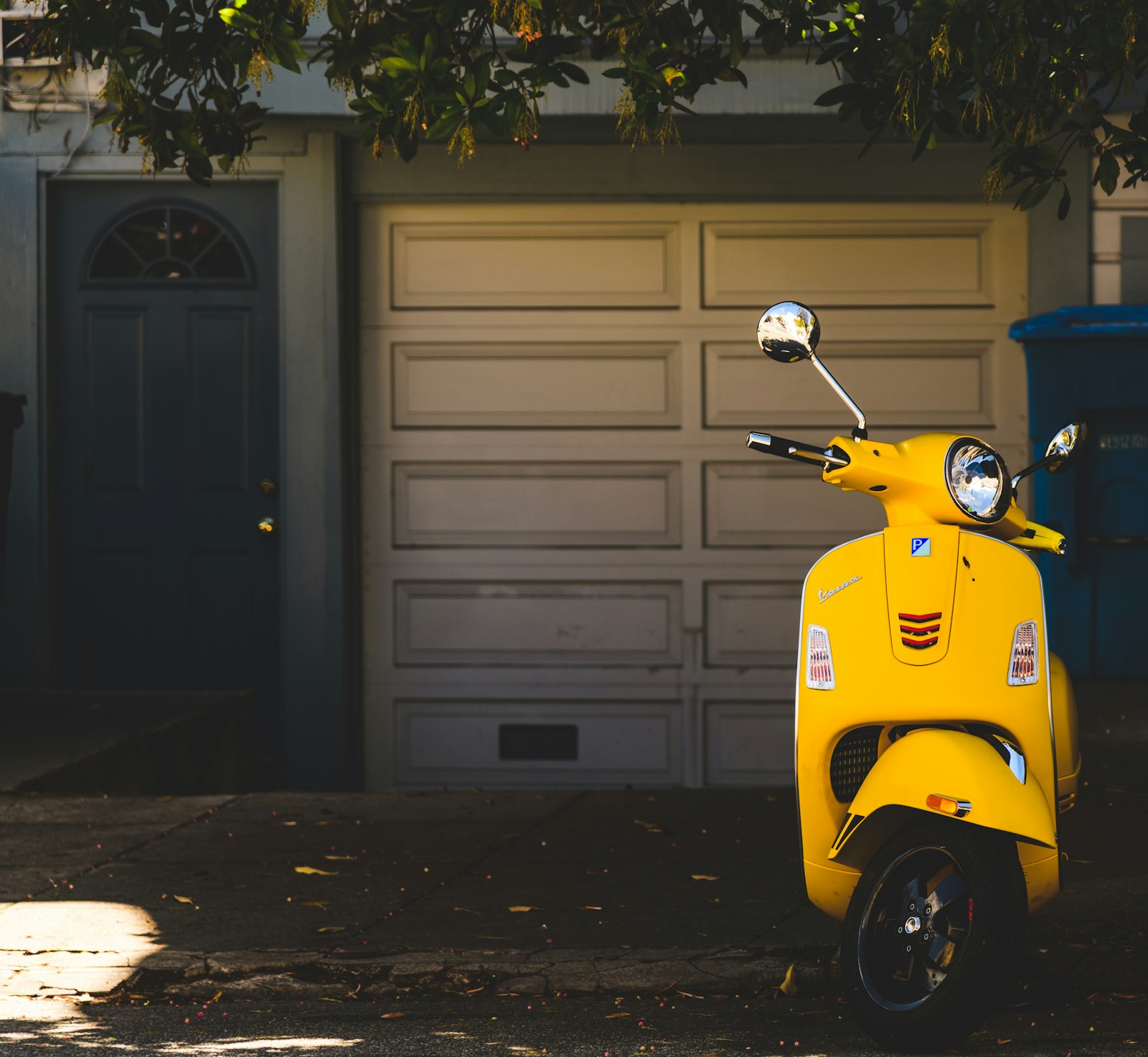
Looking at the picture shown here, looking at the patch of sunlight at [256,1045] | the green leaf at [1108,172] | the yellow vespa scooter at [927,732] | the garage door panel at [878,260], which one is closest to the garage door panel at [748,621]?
the garage door panel at [878,260]

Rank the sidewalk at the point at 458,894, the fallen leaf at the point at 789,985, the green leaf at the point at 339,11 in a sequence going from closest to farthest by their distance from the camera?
1. the fallen leaf at the point at 789,985
2. the sidewalk at the point at 458,894
3. the green leaf at the point at 339,11

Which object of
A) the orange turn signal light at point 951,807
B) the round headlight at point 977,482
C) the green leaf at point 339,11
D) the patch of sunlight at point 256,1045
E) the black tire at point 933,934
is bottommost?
the patch of sunlight at point 256,1045

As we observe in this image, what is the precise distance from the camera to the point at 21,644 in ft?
24.2

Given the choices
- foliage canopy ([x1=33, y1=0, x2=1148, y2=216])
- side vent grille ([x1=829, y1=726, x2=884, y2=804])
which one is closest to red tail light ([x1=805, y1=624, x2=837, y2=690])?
side vent grille ([x1=829, y1=726, x2=884, y2=804])

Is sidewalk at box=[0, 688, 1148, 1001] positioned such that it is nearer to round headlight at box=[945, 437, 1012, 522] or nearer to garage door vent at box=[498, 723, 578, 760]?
round headlight at box=[945, 437, 1012, 522]

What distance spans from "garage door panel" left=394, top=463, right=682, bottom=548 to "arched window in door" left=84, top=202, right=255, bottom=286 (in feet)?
4.70

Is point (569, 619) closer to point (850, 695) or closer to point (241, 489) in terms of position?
point (241, 489)

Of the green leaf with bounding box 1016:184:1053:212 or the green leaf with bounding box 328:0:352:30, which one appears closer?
the green leaf with bounding box 328:0:352:30

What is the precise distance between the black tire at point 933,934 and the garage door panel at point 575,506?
13.5ft

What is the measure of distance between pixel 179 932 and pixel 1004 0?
10.1 ft

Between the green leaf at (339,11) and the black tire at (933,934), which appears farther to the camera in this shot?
the green leaf at (339,11)

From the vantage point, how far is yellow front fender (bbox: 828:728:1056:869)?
3.19 m

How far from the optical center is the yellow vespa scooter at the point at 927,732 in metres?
3.20

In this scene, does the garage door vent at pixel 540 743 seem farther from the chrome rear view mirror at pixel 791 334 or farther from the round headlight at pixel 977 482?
the round headlight at pixel 977 482
